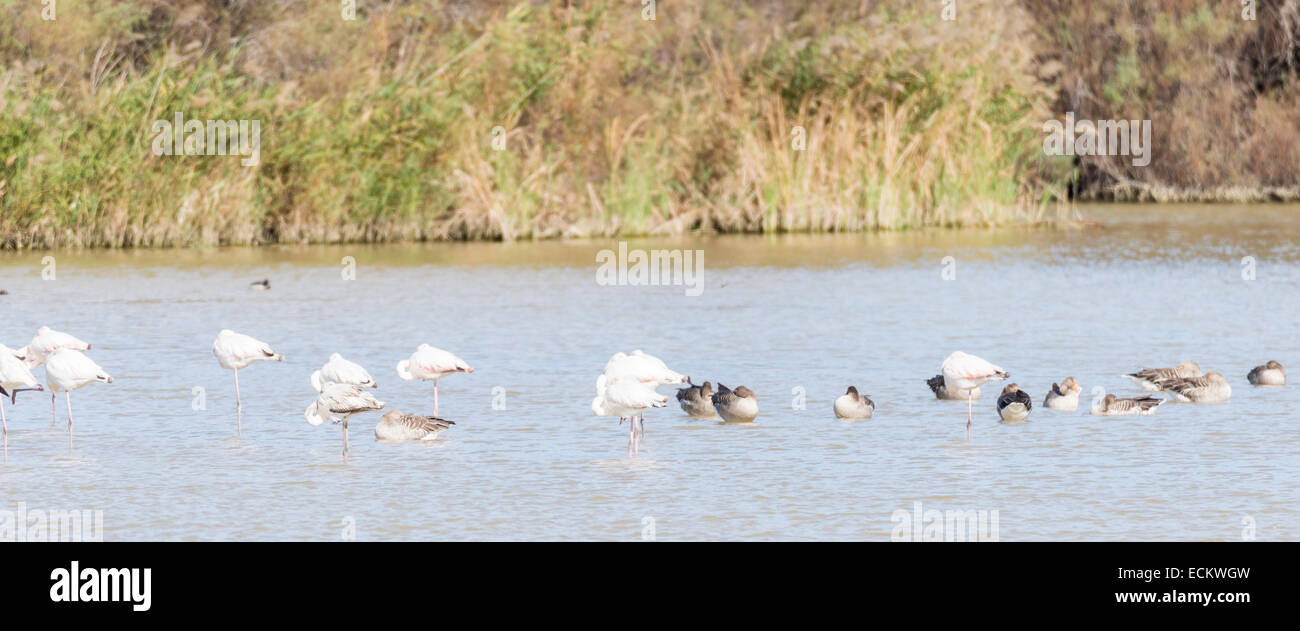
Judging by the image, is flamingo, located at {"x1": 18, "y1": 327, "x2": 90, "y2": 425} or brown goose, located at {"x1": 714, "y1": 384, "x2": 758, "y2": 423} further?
flamingo, located at {"x1": 18, "y1": 327, "x2": 90, "y2": 425}

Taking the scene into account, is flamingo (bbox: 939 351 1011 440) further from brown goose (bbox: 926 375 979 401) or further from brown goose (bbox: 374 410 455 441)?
brown goose (bbox: 374 410 455 441)

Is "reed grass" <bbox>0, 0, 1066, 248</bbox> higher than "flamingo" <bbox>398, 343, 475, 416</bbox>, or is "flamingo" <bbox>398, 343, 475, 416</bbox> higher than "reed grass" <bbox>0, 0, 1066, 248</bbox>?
"reed grass" <bbox>0, 0, 1066, 248</bbox>

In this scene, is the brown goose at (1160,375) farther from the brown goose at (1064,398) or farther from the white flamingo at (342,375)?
the white flamingo at (342,375)

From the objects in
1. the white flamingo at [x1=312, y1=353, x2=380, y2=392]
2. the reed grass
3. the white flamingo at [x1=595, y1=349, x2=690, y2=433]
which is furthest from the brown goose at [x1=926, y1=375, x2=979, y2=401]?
the reed grass

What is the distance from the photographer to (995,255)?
22906 mm

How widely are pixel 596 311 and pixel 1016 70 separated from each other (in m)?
12.6

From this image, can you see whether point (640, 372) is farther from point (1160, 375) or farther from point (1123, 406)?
point (1160, 375)

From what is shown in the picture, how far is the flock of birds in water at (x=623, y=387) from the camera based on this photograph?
32.4 ft

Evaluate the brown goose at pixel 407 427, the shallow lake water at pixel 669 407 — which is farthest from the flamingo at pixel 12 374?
the brown goose at pixel 407 427

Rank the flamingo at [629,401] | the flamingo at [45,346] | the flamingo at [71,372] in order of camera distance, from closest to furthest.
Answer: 1. the flamingo at [629,401]
2. the flamingo at [71,372]
3. the flamingo at [45,346]

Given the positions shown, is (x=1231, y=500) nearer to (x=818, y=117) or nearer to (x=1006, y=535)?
(x=1006, y=535)

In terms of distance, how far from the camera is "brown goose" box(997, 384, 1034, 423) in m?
10.7

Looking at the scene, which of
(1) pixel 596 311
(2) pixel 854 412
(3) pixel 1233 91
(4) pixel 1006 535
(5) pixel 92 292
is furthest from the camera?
(3) pixel 1233 91

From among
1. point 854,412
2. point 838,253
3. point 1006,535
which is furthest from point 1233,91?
point 1006,535
